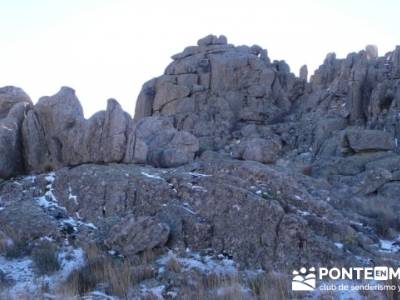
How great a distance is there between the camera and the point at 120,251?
37.4 feet

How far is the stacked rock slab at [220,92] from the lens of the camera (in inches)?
1969

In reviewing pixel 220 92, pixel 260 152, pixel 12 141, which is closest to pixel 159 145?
pixel 260 152

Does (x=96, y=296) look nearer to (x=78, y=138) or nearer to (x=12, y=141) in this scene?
(x=78, y=138)

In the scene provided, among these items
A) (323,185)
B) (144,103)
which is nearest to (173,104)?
(144,103)

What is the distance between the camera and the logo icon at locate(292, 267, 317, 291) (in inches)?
351

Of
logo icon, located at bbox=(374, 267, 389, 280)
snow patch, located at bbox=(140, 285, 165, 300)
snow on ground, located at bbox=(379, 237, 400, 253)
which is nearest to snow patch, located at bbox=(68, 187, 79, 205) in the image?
snow patch, located at bbox=(140, 285, 165, 300)

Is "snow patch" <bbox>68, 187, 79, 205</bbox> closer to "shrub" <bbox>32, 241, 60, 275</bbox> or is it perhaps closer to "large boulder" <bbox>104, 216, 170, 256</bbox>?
"shrub" <bbox>32, 241, 60, 275</bbox>

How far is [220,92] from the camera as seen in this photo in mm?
52062

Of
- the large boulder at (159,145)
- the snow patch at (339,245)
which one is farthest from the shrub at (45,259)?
the snow patch at (339,245)

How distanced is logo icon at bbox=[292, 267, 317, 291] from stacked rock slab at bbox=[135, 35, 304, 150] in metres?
38.1

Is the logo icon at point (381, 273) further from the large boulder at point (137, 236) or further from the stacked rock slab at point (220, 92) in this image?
the stacked rock slab at point (220, 92)

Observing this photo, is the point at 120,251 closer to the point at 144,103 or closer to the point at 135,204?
the point at 135,204

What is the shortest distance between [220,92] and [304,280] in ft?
143

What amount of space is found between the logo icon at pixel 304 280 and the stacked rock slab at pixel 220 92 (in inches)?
1500
